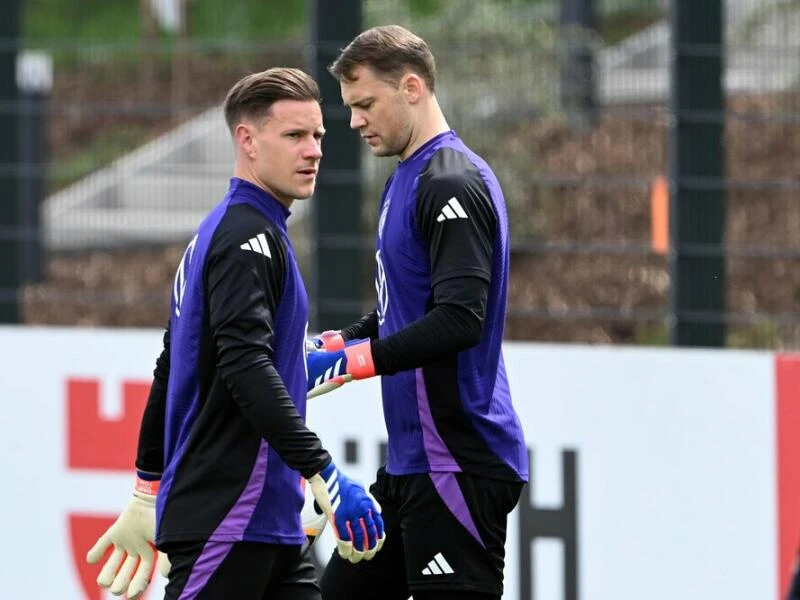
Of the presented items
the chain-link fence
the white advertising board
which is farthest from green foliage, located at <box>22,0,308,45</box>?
the white advertising board

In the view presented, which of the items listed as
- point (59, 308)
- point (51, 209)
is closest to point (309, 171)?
point (51, 209)

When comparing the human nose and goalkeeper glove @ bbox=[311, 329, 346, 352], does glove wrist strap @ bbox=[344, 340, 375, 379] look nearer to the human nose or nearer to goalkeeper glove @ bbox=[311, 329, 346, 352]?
goalkeeper glove @ bbox=[311, 329, 346, 352]

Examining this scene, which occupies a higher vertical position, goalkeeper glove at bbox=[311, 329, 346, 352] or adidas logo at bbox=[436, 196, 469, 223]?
adidas logo at bbox=[436, 196, 469, 223]

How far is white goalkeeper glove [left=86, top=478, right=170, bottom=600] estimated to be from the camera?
4.59 metres

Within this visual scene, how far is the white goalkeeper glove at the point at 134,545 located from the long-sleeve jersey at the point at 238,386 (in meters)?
0.45

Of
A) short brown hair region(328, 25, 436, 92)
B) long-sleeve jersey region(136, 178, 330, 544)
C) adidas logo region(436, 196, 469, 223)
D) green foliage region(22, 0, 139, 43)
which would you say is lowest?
long-sleeve jersey region(136, 178, 330, 544)

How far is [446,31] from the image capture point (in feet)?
38.6

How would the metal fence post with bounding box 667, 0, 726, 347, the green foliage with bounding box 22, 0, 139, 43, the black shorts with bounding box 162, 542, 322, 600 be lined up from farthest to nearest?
the green foliage with bounding box 22, 0, 139, 43 → the metal fence post with bounding box 667, 0, 726, 347 → the black shorts with bounding box 162, 542, 322, 600

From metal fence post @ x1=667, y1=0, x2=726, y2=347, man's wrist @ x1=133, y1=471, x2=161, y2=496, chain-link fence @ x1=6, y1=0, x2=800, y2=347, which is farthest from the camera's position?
chain-link fence @ x1=6, y1=0, x2=800, y2=347

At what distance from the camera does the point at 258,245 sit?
3.93 m

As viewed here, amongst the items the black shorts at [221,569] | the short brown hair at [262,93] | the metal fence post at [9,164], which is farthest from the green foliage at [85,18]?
the black shorts at [221,569]

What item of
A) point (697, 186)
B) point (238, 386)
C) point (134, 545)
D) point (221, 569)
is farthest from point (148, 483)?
point (697, 186)

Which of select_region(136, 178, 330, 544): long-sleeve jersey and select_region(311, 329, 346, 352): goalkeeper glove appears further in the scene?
select_region(311, 329, 346, 352): goalkeeper glove

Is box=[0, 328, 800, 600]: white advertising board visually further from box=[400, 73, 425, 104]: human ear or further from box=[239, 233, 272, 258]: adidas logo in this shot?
box=[239, 233, 272, 258]: adidas logo
